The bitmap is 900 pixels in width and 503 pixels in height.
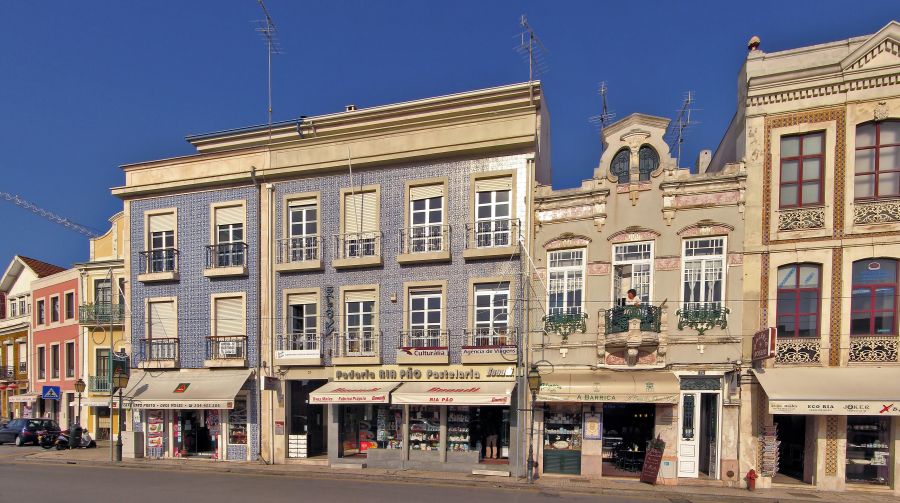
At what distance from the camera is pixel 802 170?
14.2 metres

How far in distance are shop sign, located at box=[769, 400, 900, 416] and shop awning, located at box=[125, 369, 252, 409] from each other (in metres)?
16.5

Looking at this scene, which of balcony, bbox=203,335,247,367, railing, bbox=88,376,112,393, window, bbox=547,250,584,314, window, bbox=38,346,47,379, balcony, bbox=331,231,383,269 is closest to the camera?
window, bbox=547,250,584,314

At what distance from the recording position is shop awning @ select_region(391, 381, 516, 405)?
49.0ft

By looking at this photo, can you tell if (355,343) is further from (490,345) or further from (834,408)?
(834,408)

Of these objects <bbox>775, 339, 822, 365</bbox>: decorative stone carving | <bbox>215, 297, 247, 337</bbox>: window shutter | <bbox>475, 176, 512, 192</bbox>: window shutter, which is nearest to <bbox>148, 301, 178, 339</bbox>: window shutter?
<bbox>215, 297, 247, 337</bbox>: window shutter

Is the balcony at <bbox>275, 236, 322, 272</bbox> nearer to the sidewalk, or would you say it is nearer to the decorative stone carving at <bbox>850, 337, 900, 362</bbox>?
the sidewalk

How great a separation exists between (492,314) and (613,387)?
165 inches

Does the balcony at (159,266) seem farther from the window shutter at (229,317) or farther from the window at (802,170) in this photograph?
the window at (802,170)

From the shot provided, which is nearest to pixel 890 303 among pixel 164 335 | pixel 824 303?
pixel 824 303

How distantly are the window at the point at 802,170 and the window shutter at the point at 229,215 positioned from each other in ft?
58.7

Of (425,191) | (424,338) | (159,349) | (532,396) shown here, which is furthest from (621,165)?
(159,349)

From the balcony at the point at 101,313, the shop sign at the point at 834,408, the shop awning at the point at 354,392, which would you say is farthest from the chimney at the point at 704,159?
the balcony at the point at 101,313

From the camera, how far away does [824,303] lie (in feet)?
44.7

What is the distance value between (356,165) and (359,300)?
15.5 ft
